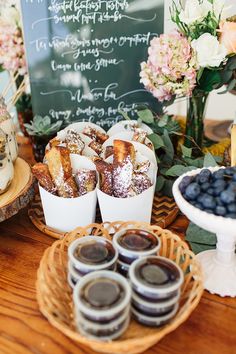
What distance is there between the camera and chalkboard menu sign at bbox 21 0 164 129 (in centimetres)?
118

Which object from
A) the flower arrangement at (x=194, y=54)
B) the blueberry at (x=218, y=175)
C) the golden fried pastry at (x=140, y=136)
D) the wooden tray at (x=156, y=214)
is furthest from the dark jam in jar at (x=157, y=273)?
the flower arrangement at (x=194, y=54)

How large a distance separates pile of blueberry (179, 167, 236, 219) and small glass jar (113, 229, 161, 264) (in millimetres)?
108

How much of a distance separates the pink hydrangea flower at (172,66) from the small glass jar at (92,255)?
0.50 metres

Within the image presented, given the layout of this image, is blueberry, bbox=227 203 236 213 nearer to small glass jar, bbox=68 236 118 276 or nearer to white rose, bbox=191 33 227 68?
small glass jar, bbox=68 236 118 276

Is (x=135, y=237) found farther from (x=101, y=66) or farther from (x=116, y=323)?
(x=101, y=66)

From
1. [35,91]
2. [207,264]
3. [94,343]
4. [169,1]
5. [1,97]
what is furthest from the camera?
[169,1]

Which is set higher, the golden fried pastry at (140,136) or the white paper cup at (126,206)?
the golden fried pastry at (140,136)

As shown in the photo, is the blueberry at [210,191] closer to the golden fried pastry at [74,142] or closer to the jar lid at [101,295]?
the jar lid at [101,295]

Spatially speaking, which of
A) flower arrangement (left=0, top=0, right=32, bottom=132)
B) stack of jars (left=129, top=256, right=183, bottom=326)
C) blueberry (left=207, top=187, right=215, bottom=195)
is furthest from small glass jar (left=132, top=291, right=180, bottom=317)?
flower arrangement (left=0, top=0, right=32, bottom=132)

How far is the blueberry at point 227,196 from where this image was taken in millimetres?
737

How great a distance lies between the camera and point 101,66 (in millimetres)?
1255

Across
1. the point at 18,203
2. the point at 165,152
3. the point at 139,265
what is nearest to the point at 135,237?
the point at 139,265

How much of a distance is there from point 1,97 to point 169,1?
0.67 m

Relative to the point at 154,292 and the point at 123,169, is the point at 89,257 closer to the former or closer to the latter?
the point at 154,292
